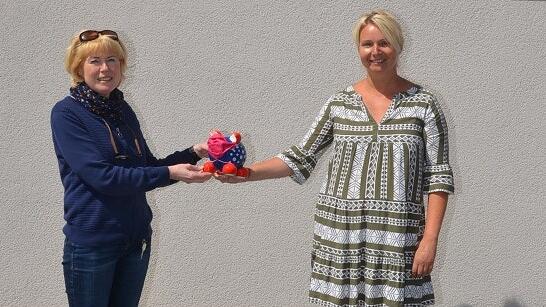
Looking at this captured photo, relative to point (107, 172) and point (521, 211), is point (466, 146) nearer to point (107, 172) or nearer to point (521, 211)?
point (521, 211)

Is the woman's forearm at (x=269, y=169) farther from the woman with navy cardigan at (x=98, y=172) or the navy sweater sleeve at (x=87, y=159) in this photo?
the navy sweater sleeve at (x=87, y=159)

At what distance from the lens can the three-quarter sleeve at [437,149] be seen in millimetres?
2434

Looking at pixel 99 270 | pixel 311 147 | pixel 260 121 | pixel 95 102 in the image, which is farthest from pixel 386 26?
pixel 260 121

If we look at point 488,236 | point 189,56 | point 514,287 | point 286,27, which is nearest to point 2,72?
point 189,56

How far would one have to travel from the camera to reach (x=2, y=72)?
3830 millimetres

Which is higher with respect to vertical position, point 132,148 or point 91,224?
point 132,148

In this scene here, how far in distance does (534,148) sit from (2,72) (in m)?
3.06

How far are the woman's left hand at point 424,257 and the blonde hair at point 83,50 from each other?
1.29 metres

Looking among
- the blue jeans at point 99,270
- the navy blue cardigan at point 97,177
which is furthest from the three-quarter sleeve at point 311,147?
the blue jeans at point 99,270

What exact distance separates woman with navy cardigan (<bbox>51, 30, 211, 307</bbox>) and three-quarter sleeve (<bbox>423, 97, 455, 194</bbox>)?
84 cm

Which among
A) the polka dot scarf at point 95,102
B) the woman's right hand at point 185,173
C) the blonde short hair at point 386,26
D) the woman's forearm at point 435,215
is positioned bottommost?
the woman's forearm at point 435,215

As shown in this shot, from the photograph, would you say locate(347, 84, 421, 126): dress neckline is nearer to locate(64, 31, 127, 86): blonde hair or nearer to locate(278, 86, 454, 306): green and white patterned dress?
locate(278, 86, 454, 306): green and white patterned dress

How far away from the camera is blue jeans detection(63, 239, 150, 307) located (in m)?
2.41

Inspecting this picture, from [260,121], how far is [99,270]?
1.71 metres
